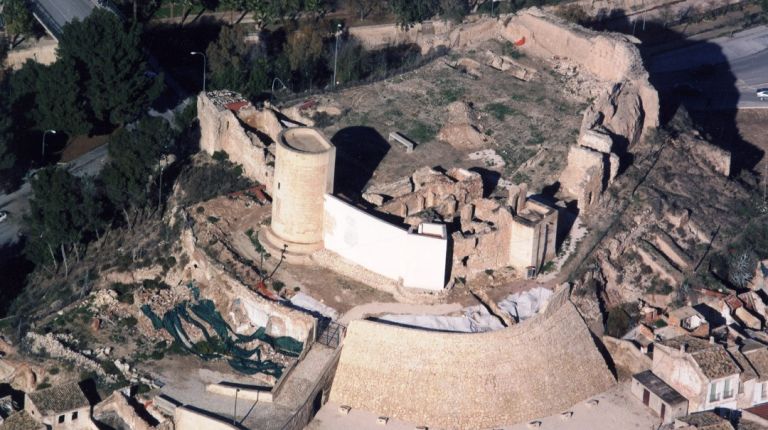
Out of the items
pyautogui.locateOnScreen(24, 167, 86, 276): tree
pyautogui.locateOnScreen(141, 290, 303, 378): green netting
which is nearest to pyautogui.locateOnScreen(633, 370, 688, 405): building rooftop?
pyautogui.locateOnScreen(141, 290, 303, 378): green netting

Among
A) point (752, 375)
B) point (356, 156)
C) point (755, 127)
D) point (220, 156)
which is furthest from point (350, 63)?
A: point (752, 375)

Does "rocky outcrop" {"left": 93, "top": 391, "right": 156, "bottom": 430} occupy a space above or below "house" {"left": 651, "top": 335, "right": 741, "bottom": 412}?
below

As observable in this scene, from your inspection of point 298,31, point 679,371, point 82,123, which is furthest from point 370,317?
point 298,31

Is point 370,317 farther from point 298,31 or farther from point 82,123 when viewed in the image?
point 298,31

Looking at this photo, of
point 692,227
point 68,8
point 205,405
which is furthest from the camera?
point 68,8

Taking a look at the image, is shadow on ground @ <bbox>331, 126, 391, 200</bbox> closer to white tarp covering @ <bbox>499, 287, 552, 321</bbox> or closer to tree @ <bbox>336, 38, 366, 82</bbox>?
white tarp covering @ <bbox>499, 287, 552, 321</bbox>

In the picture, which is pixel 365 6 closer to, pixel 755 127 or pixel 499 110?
pixel 499 110
